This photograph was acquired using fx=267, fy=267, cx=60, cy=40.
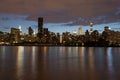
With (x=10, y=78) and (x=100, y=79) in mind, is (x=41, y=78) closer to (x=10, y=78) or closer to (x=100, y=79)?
(x=10, y=78)

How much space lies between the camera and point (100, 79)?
78.3 ft

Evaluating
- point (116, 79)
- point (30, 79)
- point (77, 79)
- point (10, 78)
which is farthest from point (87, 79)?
point (10, 78)

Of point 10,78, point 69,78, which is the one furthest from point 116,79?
point 10,78

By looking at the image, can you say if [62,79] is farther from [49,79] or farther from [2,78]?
[2,78]

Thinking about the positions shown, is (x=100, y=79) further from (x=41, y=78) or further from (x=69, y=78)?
(x=41, y=78)

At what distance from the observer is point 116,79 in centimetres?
2412

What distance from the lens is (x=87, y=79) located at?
936 inches

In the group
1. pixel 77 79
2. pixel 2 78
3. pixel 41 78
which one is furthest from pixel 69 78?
pixel 2 78

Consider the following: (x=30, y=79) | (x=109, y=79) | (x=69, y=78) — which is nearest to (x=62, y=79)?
(x=69, y=78)

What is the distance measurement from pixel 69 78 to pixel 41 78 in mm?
2507

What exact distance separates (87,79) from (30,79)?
199 inches

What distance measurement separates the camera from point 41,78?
2389cm

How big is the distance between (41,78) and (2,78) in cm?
342

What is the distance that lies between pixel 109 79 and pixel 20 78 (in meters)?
7.94
